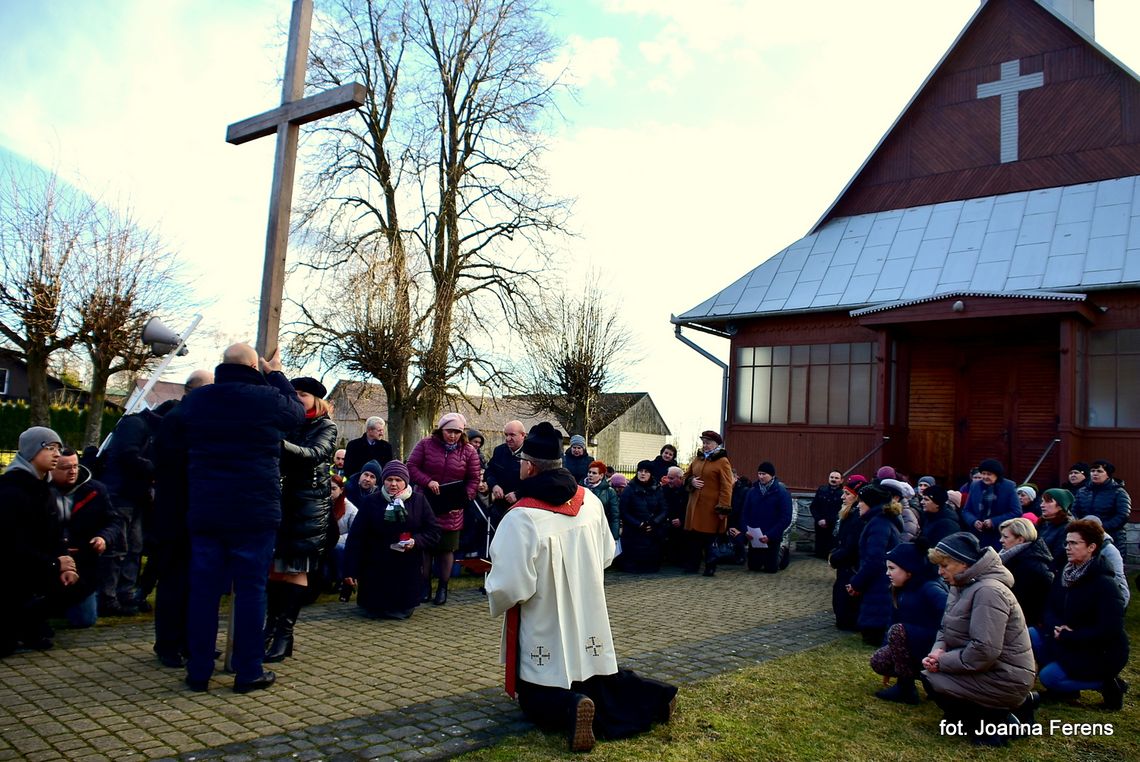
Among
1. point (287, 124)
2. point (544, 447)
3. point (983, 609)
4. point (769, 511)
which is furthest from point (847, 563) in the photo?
point (287, 124)

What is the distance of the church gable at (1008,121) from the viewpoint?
1586cm

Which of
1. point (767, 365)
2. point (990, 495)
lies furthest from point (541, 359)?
point (990, 495)

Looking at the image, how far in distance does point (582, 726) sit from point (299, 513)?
2472 mm

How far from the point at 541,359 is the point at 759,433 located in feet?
46.1

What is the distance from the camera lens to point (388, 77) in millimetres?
25891

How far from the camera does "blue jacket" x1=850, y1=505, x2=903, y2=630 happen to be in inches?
289

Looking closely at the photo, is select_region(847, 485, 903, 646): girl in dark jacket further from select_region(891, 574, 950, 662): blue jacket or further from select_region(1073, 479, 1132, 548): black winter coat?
select_region(1073, 479, 1132, 548): black winter coat

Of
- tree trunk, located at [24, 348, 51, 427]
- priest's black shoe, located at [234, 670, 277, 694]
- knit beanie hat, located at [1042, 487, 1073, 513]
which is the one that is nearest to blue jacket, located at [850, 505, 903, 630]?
knit beanie hat, located at [1042, 487, 1073, 513]

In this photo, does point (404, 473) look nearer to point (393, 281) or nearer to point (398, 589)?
point (398, 589)

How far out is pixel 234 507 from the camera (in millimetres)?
5133

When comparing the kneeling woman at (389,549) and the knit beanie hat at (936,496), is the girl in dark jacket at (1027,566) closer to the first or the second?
the knit beanie hat at (936,496)

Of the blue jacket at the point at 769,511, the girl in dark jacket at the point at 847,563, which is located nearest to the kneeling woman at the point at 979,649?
the girl in dark jacket at the point at 847,563

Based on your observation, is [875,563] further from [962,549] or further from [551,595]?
[551,595]

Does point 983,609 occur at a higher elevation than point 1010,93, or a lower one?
lower
